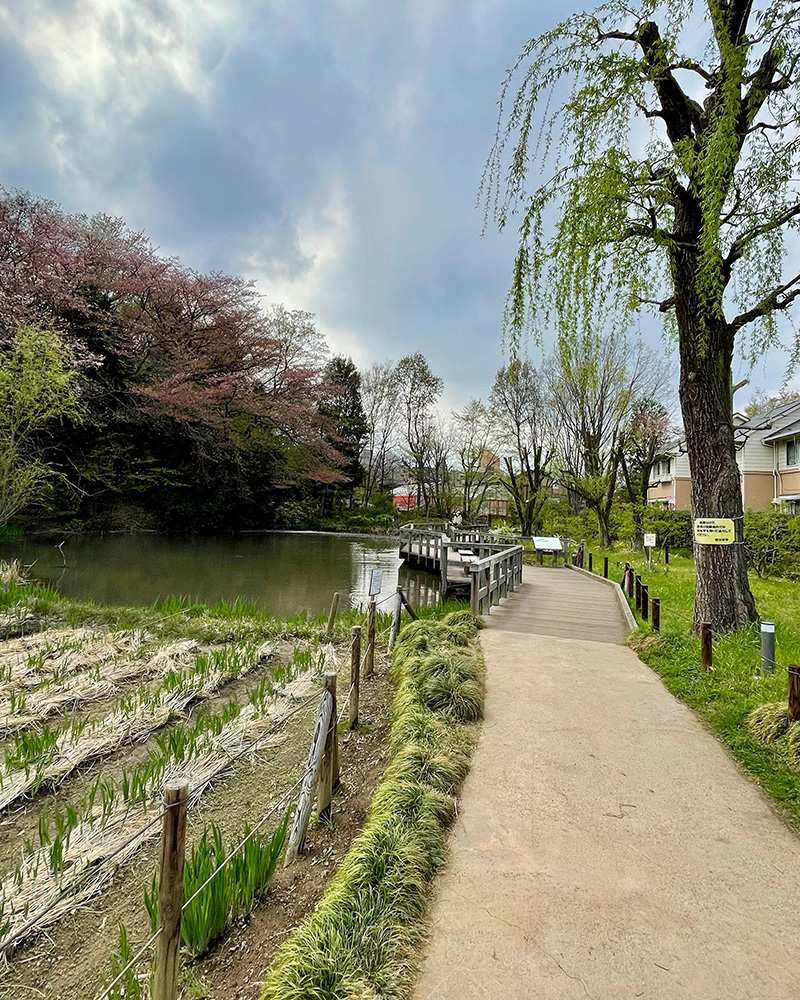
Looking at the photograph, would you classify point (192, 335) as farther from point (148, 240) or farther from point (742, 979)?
point (742, 979)

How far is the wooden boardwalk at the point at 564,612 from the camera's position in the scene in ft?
23.4

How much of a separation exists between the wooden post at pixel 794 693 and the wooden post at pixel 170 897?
3.78m

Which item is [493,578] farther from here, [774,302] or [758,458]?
[758,458]

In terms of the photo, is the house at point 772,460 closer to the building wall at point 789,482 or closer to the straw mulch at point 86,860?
the building wall at point 789,482

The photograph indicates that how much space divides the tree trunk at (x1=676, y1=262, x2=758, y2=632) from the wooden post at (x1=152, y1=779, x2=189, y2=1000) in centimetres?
571

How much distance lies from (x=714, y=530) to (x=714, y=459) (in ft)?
2.65

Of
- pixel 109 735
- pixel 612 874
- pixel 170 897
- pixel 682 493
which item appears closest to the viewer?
pixel 170 897

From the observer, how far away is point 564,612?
834 cm

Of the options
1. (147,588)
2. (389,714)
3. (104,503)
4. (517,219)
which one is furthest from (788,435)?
(104,503)

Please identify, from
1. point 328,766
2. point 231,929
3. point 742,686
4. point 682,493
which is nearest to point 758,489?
point 682,493

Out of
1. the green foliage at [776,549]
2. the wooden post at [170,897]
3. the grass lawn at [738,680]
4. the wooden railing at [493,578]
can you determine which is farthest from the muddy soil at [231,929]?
the green foliage at [776,549]

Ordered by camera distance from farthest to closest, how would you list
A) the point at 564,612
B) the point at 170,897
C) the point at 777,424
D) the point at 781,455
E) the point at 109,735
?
the point at 777,424 → the point at 781,455 → the point at 564,612 → the point at 109,735 → the point at 170,897

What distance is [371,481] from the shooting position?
35750 millimetres

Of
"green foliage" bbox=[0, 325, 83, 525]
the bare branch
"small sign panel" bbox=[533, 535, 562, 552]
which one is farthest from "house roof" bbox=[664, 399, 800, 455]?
"green foliage" bbox=[0, 325, 83, 525]
